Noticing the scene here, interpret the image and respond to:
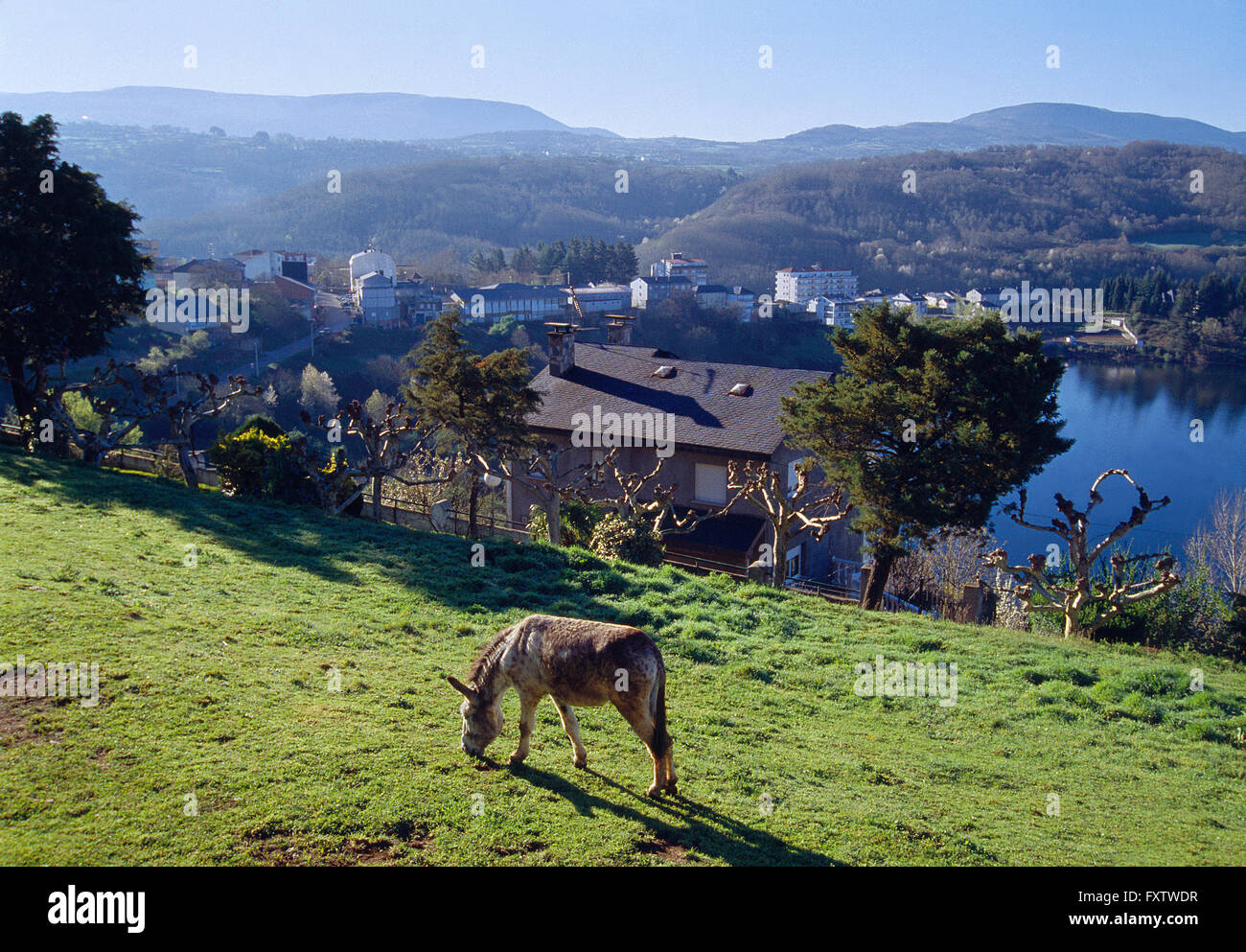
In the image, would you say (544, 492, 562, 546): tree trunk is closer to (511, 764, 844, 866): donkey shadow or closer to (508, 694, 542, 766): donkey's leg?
(508, 694, 542, 766): donkey's leg

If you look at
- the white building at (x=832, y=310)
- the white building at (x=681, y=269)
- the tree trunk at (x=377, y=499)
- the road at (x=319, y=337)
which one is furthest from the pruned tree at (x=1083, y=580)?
the white building at (x=681, y=269)

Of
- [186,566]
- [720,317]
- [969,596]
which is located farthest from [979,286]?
[186,566]

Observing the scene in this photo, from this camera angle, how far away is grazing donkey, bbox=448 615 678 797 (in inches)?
340

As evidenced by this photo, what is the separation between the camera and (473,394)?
26969mm

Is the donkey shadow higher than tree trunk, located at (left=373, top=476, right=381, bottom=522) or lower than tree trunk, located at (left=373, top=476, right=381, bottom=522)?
lower

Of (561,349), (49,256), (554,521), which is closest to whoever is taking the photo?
(554,521)

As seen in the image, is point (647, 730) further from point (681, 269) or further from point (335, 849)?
point (681, 269)

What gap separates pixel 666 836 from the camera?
812 centimetres

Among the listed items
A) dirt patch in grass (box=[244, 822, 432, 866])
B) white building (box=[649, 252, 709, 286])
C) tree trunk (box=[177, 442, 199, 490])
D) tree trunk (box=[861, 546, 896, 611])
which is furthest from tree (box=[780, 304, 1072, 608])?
white building (box=[649, 252, 709, 286])

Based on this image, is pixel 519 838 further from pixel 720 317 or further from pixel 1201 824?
pixel 720 317

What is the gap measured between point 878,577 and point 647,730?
1716 cm

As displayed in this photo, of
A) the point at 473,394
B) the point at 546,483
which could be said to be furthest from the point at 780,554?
the point at 473,394

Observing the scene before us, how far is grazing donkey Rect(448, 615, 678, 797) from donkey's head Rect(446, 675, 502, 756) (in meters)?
0.01

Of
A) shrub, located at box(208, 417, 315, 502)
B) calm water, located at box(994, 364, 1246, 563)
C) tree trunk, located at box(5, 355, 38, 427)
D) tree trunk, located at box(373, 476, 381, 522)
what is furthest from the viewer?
calm water, located at box(994, 364, 1246, 563)
